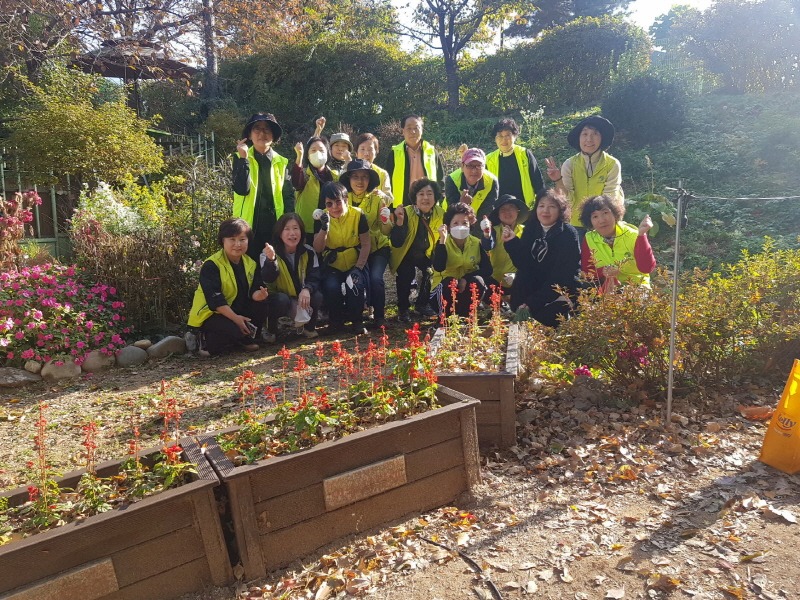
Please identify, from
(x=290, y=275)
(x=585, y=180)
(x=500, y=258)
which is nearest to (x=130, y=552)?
(x=290, y=275)

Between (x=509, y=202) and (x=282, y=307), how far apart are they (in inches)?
89.3

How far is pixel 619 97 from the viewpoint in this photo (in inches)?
433

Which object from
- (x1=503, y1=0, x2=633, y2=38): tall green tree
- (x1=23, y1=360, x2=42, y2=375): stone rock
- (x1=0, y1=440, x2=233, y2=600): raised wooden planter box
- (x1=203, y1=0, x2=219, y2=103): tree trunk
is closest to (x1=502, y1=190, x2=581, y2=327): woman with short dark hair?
(x1=0, y1=440, x2=233, y2=600): raised wooden planter box

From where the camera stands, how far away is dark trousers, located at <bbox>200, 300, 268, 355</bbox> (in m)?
4.93

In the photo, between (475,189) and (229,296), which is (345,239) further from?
(475,189)

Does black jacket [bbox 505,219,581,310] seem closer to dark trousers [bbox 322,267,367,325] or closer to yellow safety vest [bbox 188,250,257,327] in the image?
dark trousers [bbox 322,267,367,325]

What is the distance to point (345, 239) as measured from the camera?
5.40m

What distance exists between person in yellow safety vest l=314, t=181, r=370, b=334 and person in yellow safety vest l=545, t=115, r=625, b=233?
1902mm

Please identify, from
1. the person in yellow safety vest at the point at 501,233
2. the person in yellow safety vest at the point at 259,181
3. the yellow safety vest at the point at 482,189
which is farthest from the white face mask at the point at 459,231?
the person in yellow safety vest at the point at 259,181

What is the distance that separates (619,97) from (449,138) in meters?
3.69

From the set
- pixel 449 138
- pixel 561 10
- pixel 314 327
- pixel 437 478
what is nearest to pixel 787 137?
pixel 449 138

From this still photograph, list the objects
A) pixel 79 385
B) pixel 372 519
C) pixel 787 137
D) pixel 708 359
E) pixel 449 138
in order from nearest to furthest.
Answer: pixel 372 519 → pixel 708 359 → pixel 79 385 → pixel 787 137 → pixel 449 138

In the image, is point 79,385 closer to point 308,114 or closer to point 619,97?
point 619,97

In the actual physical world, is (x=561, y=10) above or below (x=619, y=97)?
above
